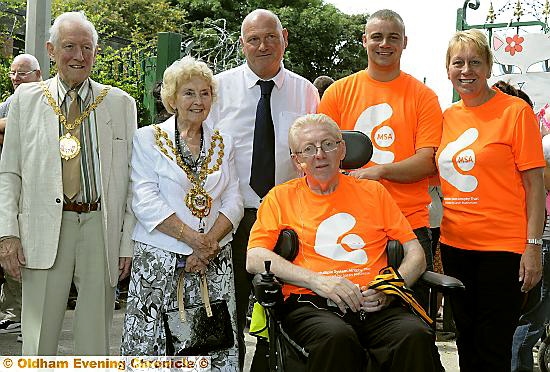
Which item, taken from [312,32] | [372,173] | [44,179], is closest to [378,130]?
[372,173]

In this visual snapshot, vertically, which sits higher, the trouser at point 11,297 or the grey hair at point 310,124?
the grey hair at point 310,124

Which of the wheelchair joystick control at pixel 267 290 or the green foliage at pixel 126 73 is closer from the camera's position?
the wheelchair joystick control at pixel 267 290

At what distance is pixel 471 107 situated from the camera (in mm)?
4051

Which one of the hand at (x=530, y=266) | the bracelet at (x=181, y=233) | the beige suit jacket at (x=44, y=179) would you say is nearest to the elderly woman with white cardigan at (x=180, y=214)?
the bracelet at (x=181, y=233)

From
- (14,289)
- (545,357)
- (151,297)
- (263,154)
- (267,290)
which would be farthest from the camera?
(14,289)

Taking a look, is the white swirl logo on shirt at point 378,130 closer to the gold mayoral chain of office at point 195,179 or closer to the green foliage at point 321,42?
the gold mayoral chain of office at point 195,179

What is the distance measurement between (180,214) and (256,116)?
0.79m

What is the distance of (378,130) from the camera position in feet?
13.4

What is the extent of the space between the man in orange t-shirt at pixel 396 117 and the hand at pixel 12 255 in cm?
174

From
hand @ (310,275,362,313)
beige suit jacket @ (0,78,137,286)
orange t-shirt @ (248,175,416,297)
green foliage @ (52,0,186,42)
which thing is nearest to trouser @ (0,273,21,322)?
beige suit jacket @ (0,78,137,286)

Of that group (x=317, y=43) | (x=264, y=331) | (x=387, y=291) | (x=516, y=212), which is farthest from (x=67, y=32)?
(x=317, y=43)

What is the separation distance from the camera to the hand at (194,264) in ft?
12.9

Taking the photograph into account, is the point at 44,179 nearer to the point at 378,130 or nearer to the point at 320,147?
the point at 320,147

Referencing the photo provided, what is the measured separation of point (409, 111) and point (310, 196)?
2.48 feet
